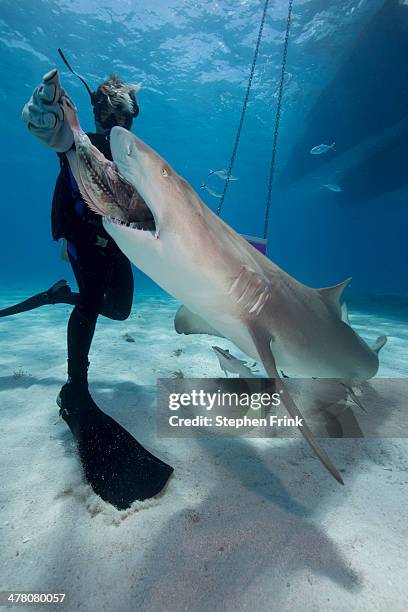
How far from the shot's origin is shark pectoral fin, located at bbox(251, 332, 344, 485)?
1705 mm

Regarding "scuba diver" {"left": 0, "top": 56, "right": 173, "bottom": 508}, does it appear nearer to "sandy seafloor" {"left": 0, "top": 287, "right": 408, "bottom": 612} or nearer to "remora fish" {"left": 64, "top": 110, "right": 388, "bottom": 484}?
"sandy seafloor" {"left": 0, "top": 287, "right": 408, "bottom": 612}

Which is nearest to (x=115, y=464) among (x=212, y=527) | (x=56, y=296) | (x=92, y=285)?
(x=212, y=527)

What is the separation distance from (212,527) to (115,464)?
35.9 inches

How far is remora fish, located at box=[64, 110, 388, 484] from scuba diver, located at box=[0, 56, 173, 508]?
0.78 metres

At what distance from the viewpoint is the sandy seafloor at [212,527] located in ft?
5.45

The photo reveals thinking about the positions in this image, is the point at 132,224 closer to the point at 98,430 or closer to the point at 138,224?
the point at 138,224

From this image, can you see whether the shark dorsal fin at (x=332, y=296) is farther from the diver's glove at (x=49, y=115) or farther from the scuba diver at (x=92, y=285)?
the diver's glove at (x=49, y=115)

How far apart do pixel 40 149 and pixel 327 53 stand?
46201mm

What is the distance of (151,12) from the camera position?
22328 mm

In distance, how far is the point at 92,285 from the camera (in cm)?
373

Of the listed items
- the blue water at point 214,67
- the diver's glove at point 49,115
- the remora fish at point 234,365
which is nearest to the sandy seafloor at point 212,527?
the remora fish at point 234,365

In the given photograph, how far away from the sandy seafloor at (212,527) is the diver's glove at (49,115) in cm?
260

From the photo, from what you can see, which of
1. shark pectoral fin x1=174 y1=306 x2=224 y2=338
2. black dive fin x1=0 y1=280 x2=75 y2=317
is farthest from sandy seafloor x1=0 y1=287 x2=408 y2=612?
black dive fin x1=0 y1=280 x2=75 y2=317

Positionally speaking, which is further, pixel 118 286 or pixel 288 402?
pixel 118 286
